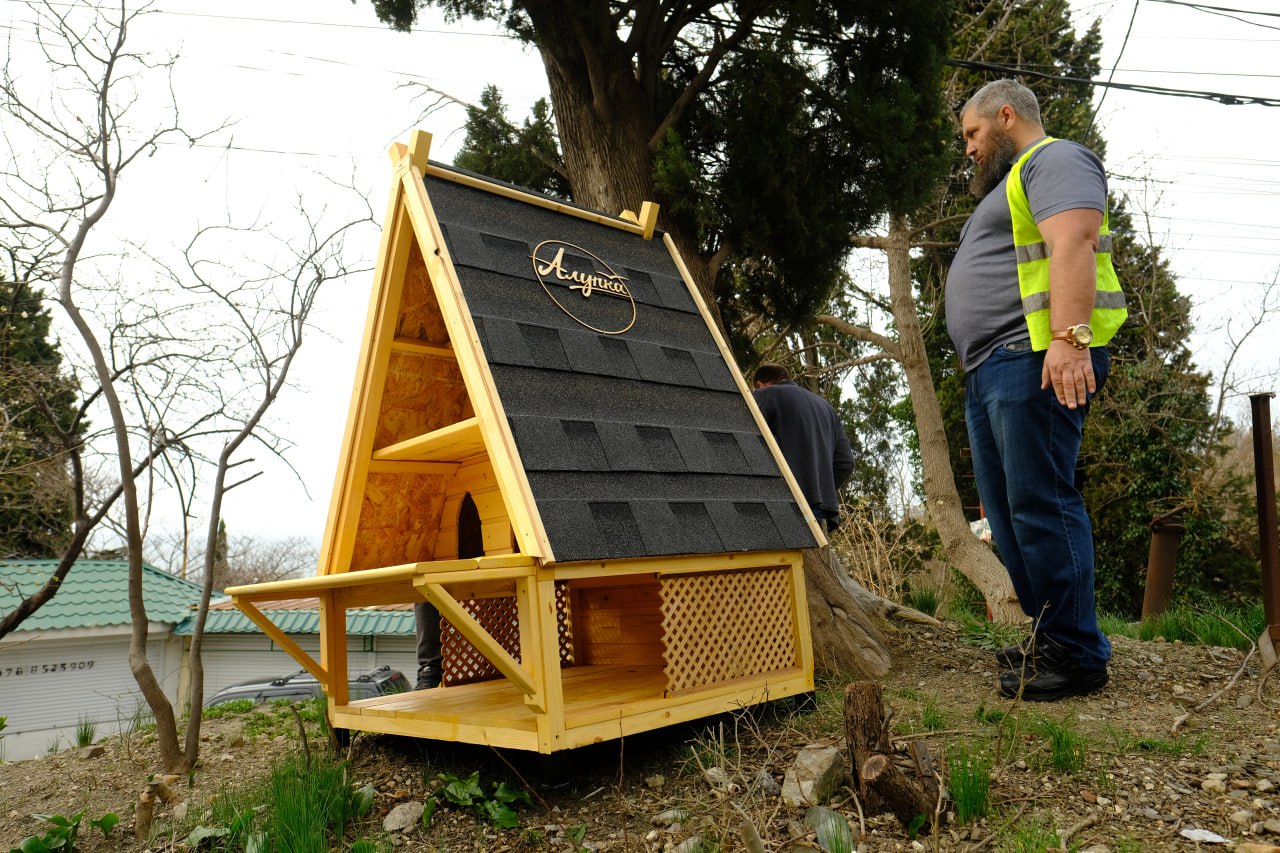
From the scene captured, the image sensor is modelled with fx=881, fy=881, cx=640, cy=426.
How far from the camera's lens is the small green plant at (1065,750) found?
2.47 metres

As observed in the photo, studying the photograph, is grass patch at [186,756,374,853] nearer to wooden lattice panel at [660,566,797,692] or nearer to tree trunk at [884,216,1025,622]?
wooden lattice panel at [660,566,797,692]

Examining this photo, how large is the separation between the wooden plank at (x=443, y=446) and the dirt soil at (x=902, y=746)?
45.0 inches

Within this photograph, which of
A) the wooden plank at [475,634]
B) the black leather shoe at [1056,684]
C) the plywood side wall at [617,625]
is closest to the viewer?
the wooden plank at [475,634]

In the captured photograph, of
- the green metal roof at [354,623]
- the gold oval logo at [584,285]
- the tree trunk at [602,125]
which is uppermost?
the tree trunk at [602,125]

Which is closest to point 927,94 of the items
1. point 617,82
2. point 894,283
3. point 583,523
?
point 617,82

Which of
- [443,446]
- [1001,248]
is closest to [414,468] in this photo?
[443,446]

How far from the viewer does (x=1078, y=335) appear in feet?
9.12

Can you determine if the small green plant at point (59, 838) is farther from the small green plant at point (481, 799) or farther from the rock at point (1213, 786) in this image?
the rock at point (1213, 786)

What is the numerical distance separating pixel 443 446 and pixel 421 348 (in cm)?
52

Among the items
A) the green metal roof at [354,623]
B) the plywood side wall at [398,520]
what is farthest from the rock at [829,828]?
the green metal roof at [354,623]

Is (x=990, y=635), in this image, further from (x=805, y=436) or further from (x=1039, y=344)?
(x=1039, y=344)

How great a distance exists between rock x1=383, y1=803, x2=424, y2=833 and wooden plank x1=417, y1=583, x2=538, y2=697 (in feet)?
2.23

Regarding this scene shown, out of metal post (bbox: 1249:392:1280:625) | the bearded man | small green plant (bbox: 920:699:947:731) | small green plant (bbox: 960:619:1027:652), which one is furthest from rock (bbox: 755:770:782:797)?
metal post (bbox: 1249:392:1280:625)

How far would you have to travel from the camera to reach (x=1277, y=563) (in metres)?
3.81
